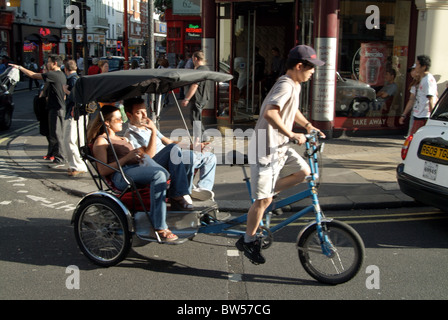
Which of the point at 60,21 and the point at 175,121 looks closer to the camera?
the point at 175,121

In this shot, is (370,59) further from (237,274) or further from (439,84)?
(237,274)

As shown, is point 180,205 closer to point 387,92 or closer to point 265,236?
point 265,236

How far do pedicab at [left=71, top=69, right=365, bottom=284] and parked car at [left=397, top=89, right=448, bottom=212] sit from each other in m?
1.76

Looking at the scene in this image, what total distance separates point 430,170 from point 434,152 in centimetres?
21

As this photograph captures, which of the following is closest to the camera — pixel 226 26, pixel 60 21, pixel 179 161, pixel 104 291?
pixel 104 291

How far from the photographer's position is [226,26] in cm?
1282

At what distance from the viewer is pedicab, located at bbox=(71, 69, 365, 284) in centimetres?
425

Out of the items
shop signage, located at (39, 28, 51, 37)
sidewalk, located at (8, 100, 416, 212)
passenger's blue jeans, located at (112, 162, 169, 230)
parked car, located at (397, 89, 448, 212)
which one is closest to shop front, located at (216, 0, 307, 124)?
sidewalk, located at (8, 100, 416, 212)

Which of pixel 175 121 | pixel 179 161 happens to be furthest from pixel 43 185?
pixel 175 121

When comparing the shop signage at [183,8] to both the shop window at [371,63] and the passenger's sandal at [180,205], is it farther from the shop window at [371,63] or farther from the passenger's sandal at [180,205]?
the passenger's sandal at [180,205]

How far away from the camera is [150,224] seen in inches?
187

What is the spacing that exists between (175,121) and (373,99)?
5431 mm

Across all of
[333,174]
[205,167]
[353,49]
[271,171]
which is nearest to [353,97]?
[353,49]

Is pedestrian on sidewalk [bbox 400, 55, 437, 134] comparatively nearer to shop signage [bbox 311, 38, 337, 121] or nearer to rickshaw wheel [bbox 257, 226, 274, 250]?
shop signage [bbox 311, 38, 337, 121]
